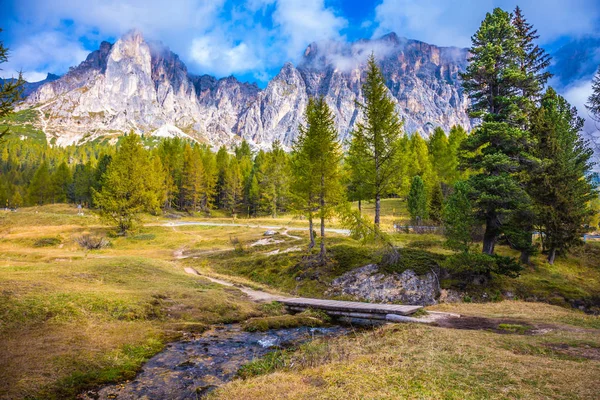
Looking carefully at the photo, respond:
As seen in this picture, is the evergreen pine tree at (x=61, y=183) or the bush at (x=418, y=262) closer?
the bush at (x=418, y=262)

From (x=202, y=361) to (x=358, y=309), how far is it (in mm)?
8007

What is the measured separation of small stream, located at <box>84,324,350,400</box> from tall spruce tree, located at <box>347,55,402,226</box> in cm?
1316

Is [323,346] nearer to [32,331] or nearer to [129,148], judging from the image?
[32,331]

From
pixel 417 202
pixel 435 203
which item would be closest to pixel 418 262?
pixel 417 202

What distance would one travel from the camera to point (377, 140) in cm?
2395

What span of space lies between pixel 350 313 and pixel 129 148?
4010 centimetres

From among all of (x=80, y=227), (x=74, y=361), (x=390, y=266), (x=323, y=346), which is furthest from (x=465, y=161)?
(x=80, y=227)

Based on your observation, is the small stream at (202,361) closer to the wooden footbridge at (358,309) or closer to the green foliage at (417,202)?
the wooden footbridge at (358,309)

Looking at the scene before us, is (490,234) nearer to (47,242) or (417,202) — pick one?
(417,202)

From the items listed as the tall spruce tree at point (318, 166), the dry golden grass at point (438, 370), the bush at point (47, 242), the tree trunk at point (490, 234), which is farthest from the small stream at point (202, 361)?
the bush at point (47, 242)

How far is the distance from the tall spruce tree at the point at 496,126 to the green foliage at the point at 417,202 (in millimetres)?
18713

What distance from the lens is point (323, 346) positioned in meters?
10.0

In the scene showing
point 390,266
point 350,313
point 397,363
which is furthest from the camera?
point 390,266

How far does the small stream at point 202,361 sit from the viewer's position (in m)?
7.49
